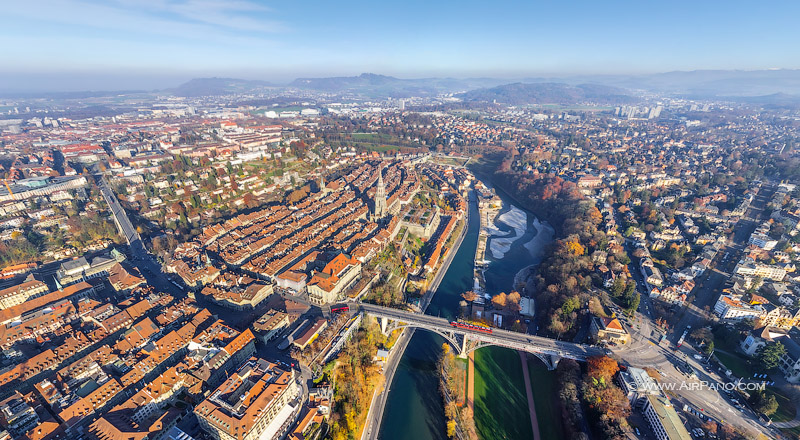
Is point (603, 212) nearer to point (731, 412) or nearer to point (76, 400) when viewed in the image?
point (731, 412)

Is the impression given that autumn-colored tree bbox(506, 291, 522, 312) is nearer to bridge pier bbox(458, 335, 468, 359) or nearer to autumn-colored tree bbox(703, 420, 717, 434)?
bridge pier bbox(458, 335, 468, 359)

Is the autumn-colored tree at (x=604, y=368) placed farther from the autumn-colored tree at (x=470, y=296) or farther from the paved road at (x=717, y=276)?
the autumn-colored tree at (x=470, y=296)

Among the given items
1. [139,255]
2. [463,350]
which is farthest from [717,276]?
[139,255]

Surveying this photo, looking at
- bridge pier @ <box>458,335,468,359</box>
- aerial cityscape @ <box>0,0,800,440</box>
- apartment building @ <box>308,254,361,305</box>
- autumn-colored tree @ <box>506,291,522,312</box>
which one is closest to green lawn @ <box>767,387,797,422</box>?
aerial cityscape @ <box>0,0,800,440</box>

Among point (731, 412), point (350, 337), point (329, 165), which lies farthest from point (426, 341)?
point (329, 165)

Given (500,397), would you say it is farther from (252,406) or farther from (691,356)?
(252,406)

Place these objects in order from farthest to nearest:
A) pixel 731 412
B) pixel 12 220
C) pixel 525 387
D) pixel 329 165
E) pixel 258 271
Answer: pixel 329 165, pixel 12 220, pixel 258 271, pixel 525 387, pixel 731 412
